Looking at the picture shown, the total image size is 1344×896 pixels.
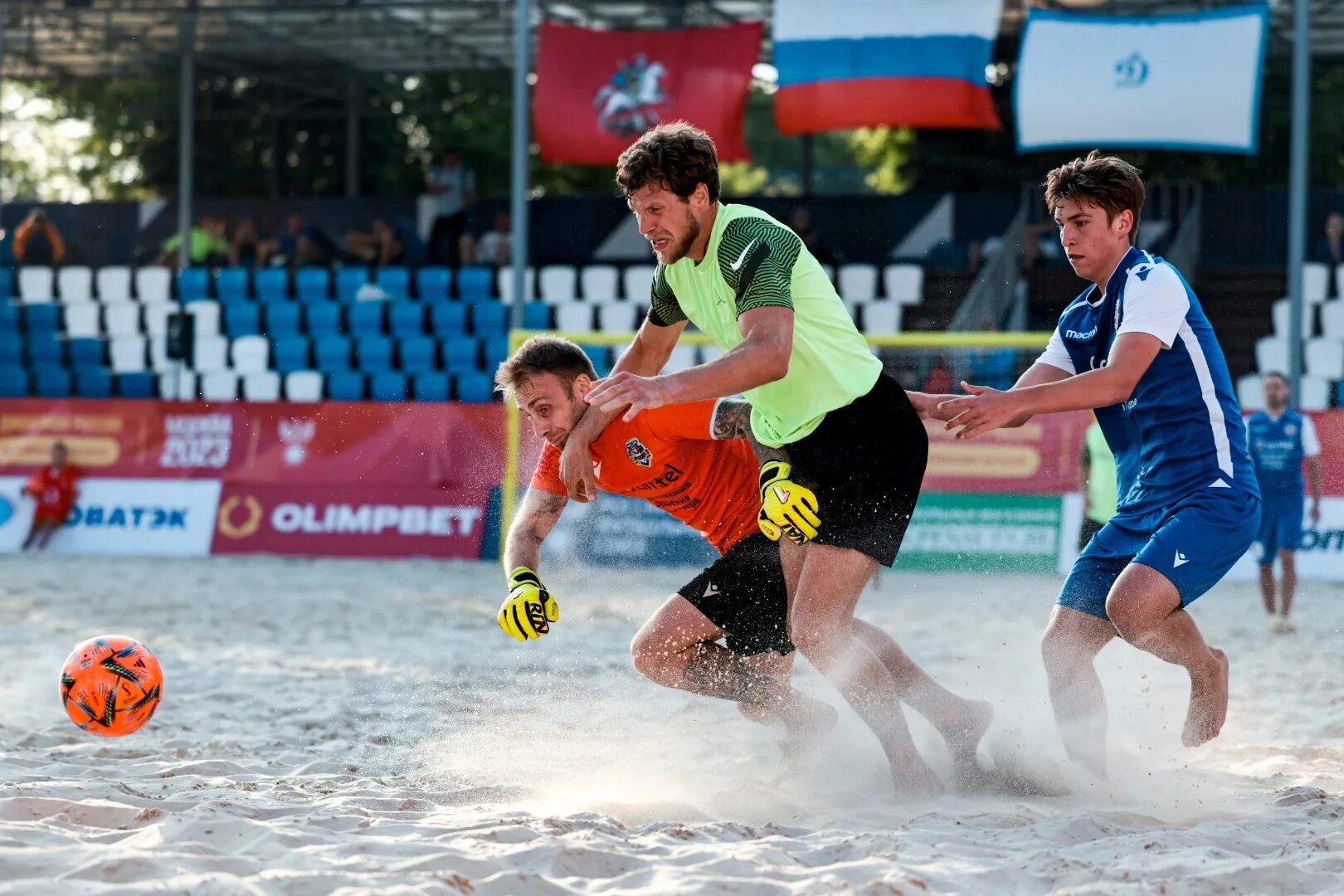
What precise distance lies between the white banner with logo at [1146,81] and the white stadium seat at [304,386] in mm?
7383

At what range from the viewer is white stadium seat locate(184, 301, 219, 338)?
657 inches

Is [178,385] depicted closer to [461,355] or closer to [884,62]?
[461,355]

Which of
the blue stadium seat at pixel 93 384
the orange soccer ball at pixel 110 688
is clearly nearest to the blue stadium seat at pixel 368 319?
the blue stadium seat at pixel 93 384

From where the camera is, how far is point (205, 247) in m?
18.5

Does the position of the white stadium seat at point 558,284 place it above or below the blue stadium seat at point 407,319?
above

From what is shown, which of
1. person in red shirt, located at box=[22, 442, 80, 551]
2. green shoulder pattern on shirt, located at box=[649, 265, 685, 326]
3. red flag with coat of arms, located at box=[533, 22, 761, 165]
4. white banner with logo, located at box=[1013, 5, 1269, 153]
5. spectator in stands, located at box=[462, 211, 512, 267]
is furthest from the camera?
spectator in stands, located at box=[462, 211, 512, 267]

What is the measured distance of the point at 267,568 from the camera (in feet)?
37.3

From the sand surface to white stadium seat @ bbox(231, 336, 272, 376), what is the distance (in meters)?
7.94

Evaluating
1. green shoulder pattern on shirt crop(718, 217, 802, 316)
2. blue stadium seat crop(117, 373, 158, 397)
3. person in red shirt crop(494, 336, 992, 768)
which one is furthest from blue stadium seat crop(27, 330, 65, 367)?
green shoulder pattern on shirt crop(718, 217, 802, 316)

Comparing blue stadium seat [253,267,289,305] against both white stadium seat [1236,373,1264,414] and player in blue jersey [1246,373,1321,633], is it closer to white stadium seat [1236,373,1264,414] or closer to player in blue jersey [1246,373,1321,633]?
white stadium seat [1236,373,1264,414]

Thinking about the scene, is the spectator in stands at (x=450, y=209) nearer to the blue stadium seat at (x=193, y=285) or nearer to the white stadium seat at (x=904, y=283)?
the blue stadium seat at (x=193, y=285)

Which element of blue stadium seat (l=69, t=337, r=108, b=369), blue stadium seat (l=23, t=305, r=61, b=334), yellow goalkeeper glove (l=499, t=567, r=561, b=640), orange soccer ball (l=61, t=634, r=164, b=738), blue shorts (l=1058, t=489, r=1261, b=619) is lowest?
orange soccer ball (l=61, t=634, r=164, b=738)

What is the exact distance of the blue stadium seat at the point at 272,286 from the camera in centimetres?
1691

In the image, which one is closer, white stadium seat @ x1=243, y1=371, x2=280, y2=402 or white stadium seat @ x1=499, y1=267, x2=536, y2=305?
white stadium seat @ x1=243, y1=371, x2=280, y2=402
